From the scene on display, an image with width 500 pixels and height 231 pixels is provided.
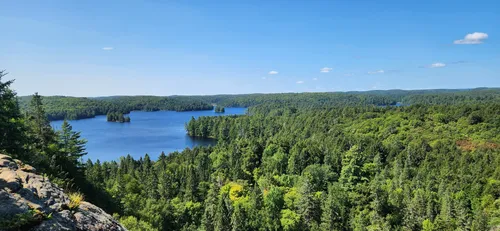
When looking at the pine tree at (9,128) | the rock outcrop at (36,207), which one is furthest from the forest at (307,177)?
the rock outcrop at (36,207)

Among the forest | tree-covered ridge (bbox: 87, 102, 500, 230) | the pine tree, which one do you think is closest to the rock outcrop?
the forest

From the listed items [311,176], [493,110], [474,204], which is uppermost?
[493,110]

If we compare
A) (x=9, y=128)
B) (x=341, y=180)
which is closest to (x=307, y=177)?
(x=341, y=180)

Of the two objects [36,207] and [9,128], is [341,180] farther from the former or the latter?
[36,207]

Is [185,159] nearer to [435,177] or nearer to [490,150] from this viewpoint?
[435,177]

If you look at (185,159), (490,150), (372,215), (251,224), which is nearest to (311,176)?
(372,215)

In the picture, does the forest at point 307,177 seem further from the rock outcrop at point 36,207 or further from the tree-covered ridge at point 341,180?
the rock outcrop at point 36,207
